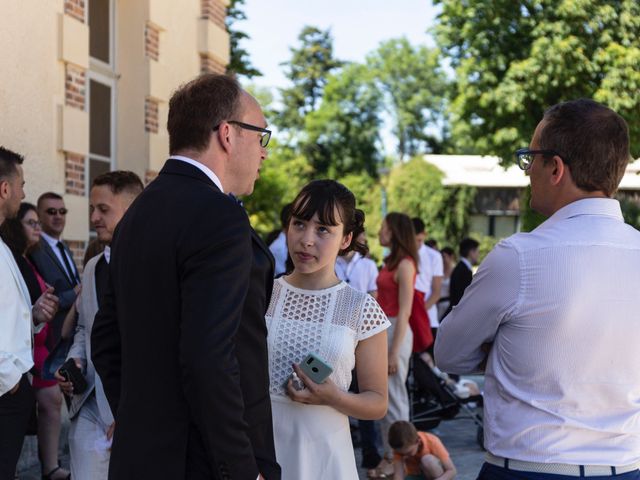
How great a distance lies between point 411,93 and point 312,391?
8091 centimetres

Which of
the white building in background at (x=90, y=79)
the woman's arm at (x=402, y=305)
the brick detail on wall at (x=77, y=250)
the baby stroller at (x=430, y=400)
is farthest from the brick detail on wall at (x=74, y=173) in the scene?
the baby stroller at (x=430, y=400)

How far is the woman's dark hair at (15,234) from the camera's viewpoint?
632 cm

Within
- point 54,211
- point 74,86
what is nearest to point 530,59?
point 74,86

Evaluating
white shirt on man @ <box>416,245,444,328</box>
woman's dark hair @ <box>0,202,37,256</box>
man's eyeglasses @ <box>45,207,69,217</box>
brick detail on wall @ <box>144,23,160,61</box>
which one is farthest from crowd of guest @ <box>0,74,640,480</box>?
brick detail on wall @ <box>144,23,160,61</box>

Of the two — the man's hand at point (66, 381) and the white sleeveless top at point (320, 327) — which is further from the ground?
the white sleeveless top at point (320, 327)

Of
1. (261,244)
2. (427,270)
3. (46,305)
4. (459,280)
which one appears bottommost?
(459,280)

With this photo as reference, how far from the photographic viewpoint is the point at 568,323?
2611mm

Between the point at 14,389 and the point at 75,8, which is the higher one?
the point at 75,8

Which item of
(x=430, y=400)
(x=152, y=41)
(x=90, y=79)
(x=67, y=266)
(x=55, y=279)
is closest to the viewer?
(x=55, y=279)

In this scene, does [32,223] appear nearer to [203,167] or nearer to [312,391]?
[312,391]

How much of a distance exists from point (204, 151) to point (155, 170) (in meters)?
8.48

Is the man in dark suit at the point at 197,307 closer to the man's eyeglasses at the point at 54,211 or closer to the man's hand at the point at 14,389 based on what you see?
the man's hand at the point at 14,389

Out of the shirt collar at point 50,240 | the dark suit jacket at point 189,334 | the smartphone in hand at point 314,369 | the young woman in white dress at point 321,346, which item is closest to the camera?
the dark suit jacket at point 189,334

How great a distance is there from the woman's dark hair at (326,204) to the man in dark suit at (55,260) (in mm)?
3319
